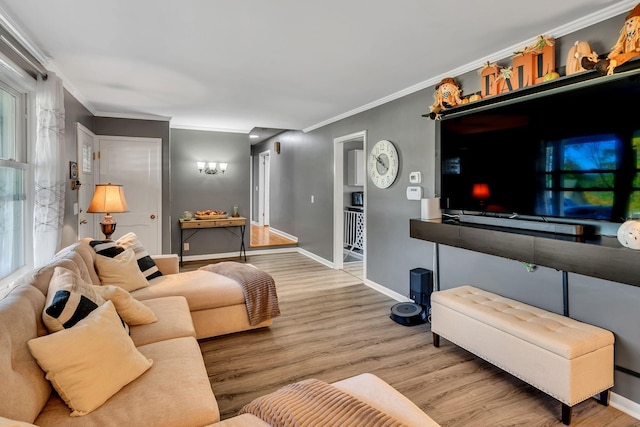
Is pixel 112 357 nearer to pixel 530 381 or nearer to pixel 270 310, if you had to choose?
pixel 270 310

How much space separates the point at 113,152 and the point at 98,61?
2.42 meters

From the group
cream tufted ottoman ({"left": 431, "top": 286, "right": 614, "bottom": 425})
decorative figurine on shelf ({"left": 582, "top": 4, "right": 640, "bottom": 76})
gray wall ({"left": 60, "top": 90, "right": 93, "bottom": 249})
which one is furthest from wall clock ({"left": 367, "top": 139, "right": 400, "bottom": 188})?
gray wall ({"left": 60, "top": 90, "right": 93, "bottom": 249})

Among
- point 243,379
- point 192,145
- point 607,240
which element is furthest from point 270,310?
point 192,145

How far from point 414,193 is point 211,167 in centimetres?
403

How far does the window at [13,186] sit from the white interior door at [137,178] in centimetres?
249

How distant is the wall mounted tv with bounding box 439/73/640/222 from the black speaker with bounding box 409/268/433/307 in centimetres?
78

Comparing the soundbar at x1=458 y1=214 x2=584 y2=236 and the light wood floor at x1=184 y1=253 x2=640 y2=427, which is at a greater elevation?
the soundbar at x1=458 y1=214 x2=584 y2=236

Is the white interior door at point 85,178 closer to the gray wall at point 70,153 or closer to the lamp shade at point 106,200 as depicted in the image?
the gray wall at point 70,153

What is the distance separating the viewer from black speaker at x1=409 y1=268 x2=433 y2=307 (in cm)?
345

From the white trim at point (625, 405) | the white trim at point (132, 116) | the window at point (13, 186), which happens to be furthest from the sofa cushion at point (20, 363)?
the white trim at point (132, 116)

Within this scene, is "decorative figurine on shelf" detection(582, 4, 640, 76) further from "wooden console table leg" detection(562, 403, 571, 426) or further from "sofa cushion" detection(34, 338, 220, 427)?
"sofa cushion" detection(34, 338, 220, 427)

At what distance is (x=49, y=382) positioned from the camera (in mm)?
1421

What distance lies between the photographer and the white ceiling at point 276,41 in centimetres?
212

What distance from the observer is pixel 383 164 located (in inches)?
167
